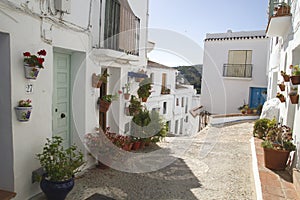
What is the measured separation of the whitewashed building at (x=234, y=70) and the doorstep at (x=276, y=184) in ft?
37.6

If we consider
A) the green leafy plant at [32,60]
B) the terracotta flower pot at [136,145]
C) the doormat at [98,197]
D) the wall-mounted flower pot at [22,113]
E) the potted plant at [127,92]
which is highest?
the green leafy plant at [32,60]

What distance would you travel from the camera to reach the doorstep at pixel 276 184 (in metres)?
3.83

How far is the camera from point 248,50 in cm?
1584

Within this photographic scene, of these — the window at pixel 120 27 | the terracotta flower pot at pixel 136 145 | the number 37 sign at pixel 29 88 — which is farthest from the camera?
the terracotta flower pot at pixel 136 145

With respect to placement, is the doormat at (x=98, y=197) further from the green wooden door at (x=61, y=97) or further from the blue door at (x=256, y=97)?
the blue door at (x=256, y=97)

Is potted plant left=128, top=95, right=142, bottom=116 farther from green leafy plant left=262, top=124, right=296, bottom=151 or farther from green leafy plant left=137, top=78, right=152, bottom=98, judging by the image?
green leafy plant left=262, top=124, right=296, bottom=151

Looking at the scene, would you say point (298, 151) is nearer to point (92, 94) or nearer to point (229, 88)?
point (92, 94)

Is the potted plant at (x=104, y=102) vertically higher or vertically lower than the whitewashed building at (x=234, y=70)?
lower

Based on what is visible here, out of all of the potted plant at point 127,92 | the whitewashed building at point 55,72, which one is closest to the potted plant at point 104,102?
the whitewashed building at point 55,72

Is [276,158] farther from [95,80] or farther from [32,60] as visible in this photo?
[32,60]

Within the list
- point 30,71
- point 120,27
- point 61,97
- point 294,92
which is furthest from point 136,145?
point 294,92

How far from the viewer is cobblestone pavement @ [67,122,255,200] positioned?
4596 millimetres

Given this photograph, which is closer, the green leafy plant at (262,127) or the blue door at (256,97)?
the green leafy plant at (262,127)

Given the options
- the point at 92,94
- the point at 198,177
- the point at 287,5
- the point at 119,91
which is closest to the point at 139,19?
the point at 119,91
